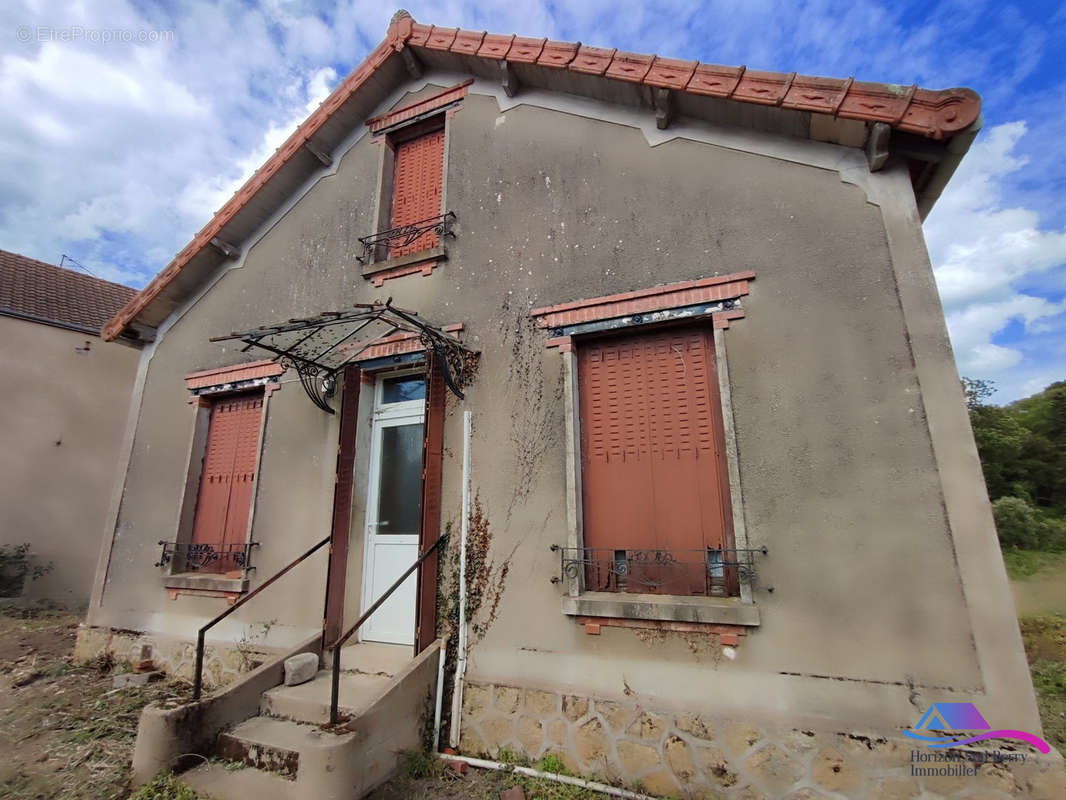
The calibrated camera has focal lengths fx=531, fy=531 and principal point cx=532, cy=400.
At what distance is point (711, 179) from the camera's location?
14.6 ft

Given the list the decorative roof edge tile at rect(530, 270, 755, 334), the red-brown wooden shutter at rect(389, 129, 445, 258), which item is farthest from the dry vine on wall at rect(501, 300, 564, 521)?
the red-brown wooden shutter at rect(389, 129, 445, 258)

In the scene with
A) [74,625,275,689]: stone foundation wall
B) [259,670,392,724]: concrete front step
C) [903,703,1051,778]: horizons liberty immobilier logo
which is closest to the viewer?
[903,703,1051,778]: horizons liberty immobilier logo

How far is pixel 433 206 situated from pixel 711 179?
9.98 ft

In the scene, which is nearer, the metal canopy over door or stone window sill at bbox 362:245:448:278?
the metal canopy over door

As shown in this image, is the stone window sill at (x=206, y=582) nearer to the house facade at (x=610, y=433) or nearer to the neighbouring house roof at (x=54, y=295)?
the house facade at (x=610, y=433)

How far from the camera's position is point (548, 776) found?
3.69m

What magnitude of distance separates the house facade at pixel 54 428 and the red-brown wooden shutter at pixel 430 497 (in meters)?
10.00

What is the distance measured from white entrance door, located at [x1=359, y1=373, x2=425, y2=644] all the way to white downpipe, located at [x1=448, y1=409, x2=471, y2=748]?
0.52 m

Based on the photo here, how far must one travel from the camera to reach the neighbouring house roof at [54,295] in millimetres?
11227

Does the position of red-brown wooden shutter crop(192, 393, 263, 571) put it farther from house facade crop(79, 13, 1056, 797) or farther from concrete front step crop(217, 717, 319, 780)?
concrete front step crop(217, 717, 319, 780)

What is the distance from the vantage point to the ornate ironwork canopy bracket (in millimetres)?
4555

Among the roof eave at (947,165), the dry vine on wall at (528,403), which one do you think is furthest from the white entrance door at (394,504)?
the roof eave at (947,165)

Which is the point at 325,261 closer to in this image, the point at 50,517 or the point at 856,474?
the point at 856,474

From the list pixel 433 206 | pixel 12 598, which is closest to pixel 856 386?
pixel 433 206
